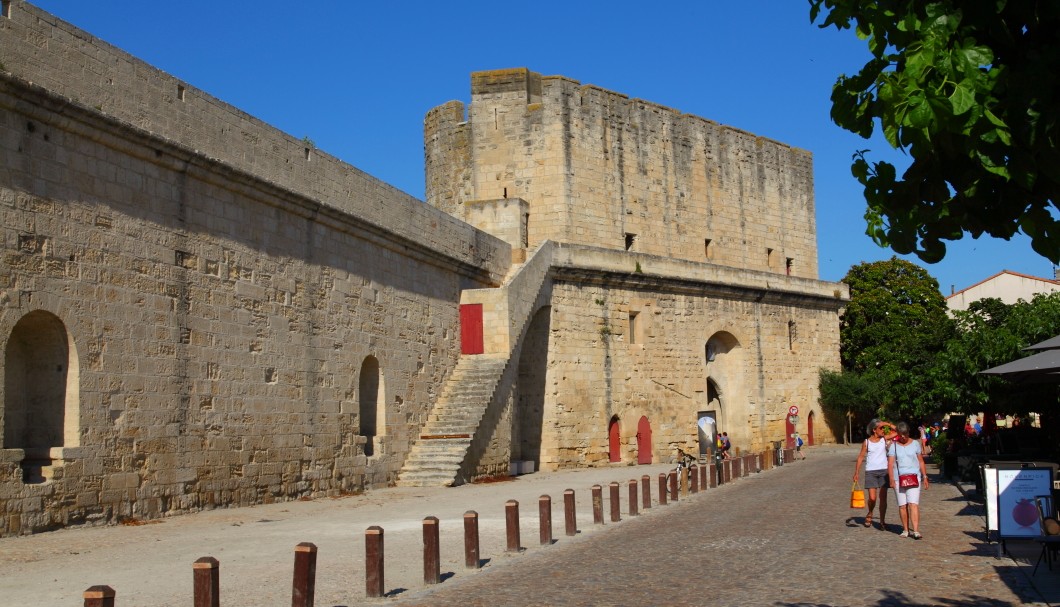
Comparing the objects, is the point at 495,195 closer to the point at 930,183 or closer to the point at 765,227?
the point at 765,227

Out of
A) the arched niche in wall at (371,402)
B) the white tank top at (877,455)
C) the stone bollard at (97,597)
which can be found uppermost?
the arched niche in wall at (371,402)

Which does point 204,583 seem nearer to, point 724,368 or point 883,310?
point 724,368

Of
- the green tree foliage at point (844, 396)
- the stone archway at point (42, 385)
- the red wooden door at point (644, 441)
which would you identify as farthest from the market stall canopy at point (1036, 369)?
the green tree foliage at point (844, 396)

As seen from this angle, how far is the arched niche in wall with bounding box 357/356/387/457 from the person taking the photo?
18328 millimetres

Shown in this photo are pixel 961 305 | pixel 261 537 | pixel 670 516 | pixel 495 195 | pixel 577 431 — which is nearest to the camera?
pixel 261 537

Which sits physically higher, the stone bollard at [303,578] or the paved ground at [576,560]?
the stone bollard at [303,578]

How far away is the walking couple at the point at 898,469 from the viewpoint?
10508 mm

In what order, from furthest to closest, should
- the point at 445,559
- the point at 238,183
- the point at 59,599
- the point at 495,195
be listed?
the point at 495,195 < the point at 238,183 < the point at 445,559 < the point at 59,599

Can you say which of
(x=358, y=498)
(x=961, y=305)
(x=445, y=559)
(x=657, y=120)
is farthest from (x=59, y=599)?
(x=961, y=305)

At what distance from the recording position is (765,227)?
32281 millimetres

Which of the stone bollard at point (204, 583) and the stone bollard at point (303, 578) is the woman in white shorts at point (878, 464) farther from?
the stone bollard at point (204, 583)

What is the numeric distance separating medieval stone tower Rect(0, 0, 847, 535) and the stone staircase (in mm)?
70

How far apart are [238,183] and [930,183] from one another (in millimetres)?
12097

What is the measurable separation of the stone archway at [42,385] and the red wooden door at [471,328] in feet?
36.0
